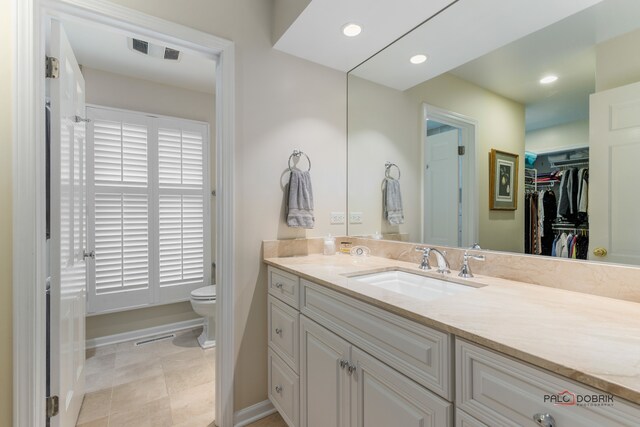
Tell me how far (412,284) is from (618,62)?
3.74ft

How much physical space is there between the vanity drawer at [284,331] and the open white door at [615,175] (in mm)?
1272

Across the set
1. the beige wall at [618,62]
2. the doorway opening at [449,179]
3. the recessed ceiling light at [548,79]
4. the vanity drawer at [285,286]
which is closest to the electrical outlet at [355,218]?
the doorway opening at [449,179]

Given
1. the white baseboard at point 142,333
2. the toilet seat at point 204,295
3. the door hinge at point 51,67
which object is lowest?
the white baseboard at point 142,333

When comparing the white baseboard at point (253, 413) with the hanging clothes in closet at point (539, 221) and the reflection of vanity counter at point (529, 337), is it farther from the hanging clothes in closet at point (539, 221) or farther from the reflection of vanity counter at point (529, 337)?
the hanging clothes in closet at point (539, 221)

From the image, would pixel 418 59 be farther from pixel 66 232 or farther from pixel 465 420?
pixel 66 232

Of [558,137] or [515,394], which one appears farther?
[558,137]

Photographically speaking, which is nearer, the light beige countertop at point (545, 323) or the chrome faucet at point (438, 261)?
the light beige countertop at point (545, 323)

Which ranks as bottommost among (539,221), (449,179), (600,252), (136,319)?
(136,319)

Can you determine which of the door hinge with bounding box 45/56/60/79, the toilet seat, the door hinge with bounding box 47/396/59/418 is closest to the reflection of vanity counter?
the door hinge with bounding box 47/396/59/418

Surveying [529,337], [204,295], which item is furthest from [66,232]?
[529,337]

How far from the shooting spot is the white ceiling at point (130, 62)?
82.4 inches

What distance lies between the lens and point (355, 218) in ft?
7.06

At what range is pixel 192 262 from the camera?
292cm

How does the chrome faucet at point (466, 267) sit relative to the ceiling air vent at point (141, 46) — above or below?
below
